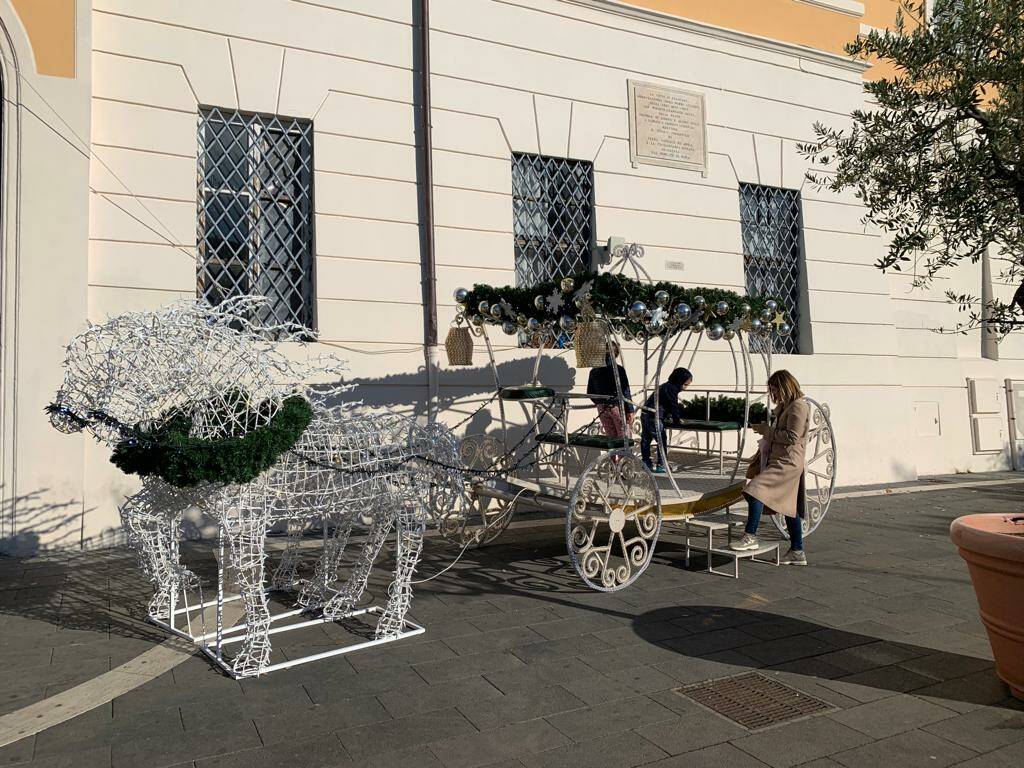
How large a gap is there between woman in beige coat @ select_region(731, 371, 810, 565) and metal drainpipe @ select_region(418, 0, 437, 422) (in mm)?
3937

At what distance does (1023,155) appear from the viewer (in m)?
4.39

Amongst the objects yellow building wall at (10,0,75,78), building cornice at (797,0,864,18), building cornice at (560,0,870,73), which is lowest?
yellow building wall at (10,0,75,78)

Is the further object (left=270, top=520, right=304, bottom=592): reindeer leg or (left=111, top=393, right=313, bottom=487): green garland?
(left=270, top=520, right=304, bottom=592): reindeer leg

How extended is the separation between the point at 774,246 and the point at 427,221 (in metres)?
5.74

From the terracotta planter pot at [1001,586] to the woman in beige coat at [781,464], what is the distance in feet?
7.94

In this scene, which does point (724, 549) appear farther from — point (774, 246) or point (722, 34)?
point (722, 34)

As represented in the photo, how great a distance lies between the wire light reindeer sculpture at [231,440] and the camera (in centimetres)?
406

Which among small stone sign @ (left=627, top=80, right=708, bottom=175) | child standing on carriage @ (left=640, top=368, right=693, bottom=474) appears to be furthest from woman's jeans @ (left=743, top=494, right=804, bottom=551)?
small stone sign @ (left=627, top=80, right=708, bottom=175)

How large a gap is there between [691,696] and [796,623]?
1.56 m

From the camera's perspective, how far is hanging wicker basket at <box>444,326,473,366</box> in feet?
25.6

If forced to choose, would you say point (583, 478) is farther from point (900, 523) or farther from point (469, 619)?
point (900, 523)

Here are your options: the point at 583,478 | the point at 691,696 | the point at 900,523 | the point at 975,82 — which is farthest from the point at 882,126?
the point at 900,523

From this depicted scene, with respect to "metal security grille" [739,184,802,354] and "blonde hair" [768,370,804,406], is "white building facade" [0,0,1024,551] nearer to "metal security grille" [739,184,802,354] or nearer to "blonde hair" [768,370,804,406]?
"metal security grille" [739,184,802,354]

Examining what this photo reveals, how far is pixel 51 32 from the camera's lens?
7.75 metres
